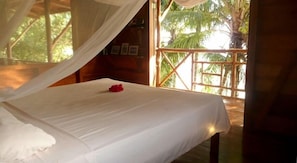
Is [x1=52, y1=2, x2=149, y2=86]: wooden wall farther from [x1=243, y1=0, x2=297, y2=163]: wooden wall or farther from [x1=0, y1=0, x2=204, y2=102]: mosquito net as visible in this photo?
[x1=0, y1=0, x2=204, y2=102]: mosquito net

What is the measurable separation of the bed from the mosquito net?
31 cm

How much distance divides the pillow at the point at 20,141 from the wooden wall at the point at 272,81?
202 cm

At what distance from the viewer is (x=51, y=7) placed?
1.58m

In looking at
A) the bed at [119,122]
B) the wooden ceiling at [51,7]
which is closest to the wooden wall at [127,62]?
the bed at [119,122]

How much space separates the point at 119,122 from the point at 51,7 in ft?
2.67

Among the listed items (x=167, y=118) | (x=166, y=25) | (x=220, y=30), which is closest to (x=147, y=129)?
(x=167, y=118)

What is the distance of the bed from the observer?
1360 mm

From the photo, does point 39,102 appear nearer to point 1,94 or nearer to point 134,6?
point 1,94

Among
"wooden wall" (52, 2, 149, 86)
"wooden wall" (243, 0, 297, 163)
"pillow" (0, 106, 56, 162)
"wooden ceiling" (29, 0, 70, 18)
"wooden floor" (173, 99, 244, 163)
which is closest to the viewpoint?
"pillow" (0, 106, 56, 162)

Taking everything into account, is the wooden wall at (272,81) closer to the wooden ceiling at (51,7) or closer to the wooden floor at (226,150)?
the wooden floor at (226,150)

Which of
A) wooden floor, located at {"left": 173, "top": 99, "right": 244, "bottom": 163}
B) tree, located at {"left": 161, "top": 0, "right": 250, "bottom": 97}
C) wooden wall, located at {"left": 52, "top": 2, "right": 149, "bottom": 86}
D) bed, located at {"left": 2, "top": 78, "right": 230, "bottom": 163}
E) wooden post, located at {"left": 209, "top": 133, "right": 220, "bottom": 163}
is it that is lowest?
wooden floor, located at {"left": 173, "top": 99, "right": 244, "bottom": 163}

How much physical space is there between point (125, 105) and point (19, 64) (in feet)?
2.75

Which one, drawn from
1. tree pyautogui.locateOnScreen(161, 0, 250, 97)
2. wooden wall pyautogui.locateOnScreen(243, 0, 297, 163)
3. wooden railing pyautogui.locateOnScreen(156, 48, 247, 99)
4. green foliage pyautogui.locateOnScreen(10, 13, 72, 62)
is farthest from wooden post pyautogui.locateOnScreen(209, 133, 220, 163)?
tree pyautogui.locateOnScreen(161, 0, 250, 97)

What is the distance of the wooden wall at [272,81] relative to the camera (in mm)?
2750
